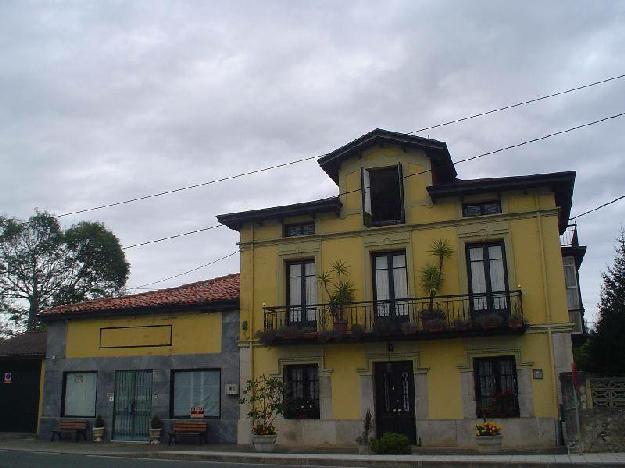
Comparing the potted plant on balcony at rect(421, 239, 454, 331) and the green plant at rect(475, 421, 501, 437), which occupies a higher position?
the potted plant on balcony at rect(421, 239, 454, 331)

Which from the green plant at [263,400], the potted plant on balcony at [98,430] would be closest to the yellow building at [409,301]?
the green plant at [263,400]

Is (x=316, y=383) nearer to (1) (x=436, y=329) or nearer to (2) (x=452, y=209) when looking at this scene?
(1) (x=436, y=329)

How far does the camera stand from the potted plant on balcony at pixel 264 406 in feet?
59.2

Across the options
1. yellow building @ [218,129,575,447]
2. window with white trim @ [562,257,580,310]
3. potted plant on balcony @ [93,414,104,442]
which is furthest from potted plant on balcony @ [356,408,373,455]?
potted plant on balcony @ [93,414,104,442]

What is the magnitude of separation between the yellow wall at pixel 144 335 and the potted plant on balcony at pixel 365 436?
553 cm

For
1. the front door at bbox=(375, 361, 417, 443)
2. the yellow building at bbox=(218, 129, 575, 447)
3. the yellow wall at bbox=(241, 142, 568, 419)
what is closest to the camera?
the yellow building at bbox=(218, 129, 575, 447)

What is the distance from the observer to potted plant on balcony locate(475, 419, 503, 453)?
629 inches

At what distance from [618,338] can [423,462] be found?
311 inches

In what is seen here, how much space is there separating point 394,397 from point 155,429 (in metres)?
8.04

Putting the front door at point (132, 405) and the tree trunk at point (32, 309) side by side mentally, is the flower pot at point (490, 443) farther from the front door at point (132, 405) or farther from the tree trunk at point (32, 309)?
the tree trunk at point (32, 309)

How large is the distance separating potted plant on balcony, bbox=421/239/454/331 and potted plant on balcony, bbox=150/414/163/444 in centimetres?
950

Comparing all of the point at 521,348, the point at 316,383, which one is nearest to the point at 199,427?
the point at 316,383

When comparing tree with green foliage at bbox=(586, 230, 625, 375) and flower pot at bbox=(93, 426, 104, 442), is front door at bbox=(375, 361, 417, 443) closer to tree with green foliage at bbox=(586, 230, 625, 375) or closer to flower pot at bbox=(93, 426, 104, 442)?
tree with green foliage at bbox=(586, 230, 625, 375)

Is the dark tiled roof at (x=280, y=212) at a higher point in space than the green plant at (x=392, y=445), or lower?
higher
